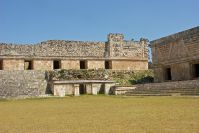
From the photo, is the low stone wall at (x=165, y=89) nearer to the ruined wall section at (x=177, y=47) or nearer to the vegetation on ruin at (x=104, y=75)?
the vegetation on ruin at (x=104, y=75)

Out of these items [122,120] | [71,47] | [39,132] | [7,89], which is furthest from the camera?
[71,47]

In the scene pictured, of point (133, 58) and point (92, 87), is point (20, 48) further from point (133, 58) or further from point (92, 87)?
point (133, 58)

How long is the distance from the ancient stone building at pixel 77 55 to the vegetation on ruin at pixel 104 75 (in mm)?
3065

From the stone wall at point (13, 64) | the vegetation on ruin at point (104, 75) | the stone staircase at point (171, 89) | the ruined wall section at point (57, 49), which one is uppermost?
the ruined wall section at point (57, 49)

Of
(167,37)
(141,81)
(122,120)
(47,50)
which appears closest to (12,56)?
(47,50)

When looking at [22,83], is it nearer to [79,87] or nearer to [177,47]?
[79,87]

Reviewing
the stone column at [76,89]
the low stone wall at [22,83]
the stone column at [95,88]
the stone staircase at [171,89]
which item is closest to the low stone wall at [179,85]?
the stone staircase at [171,89]

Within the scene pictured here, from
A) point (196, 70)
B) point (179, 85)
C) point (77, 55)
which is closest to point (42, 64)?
point (77, 55)

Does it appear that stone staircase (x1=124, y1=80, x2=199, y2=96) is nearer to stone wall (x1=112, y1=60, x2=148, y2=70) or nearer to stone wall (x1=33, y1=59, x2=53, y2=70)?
stone wall (x1=112, y1=60, x2=148, y2=70)

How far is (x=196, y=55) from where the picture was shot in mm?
24594

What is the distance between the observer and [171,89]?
68.3ft

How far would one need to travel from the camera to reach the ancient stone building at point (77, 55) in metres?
30.5

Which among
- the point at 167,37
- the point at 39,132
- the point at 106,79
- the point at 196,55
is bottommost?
the point at 39,132

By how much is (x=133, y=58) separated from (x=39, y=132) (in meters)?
28.2
